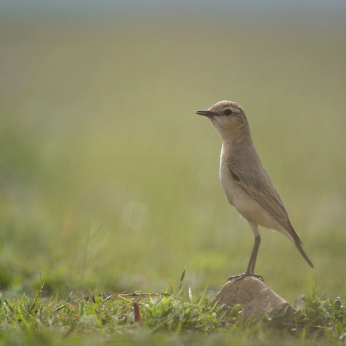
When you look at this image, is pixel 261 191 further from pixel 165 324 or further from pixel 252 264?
pixel 165 324

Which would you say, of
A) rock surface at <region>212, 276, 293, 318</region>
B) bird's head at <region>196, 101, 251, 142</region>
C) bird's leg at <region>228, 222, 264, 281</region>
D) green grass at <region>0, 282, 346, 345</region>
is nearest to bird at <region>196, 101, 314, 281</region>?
bird's leg at <region>228, 222, 264, 281</region>

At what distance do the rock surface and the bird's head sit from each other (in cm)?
176

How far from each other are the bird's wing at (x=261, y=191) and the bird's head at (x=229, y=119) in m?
0.55

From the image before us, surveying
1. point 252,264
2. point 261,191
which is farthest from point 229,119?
point 252,264

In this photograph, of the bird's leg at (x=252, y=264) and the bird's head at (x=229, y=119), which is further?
the bird's head at (x=229, y=119)

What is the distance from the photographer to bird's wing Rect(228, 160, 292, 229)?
17.4 feet

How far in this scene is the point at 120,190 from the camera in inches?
472

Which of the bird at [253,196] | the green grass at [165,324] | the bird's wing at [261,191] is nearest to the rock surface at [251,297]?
the green grass at [165,324]

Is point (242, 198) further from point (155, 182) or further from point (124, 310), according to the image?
point (155, 182)

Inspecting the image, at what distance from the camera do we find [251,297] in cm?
466

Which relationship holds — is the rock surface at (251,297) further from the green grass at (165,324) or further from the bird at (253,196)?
the bird at (253,196)

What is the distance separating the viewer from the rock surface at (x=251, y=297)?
4.43m

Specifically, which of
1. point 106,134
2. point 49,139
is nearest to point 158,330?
point 49,139

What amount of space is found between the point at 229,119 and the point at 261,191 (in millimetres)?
967
